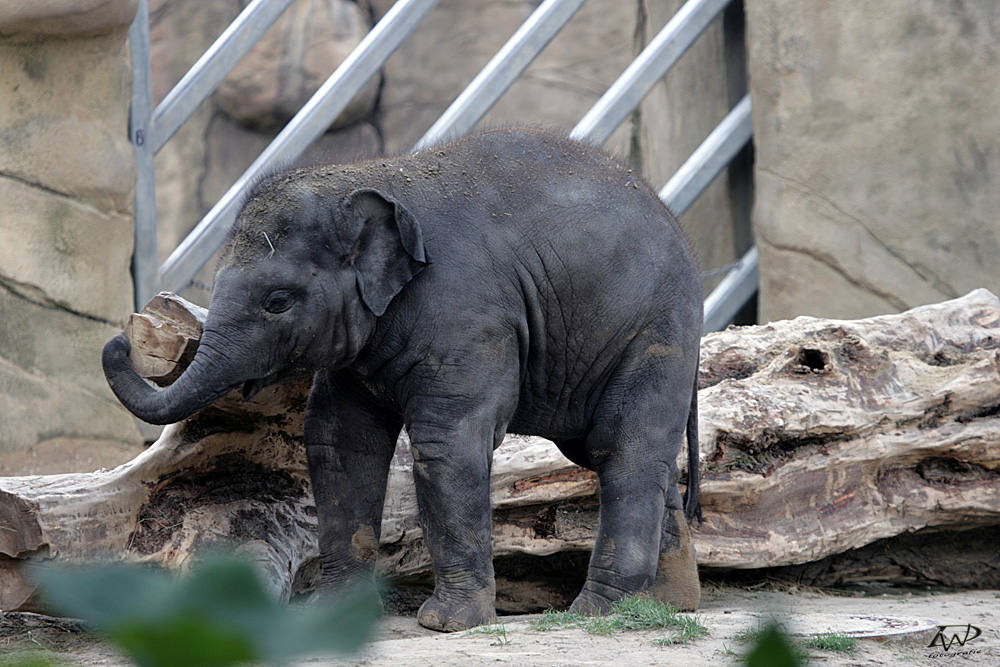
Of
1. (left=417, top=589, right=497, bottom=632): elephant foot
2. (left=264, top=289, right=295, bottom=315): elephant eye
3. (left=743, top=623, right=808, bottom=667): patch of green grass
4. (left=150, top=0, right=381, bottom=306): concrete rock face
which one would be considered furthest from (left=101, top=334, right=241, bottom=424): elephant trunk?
(left=150, top=0, right=381, bottom=306): concrete rock face

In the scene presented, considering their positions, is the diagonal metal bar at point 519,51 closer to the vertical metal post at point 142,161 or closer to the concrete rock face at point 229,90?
the vertical metal post at point 142,161

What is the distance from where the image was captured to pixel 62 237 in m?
7.91

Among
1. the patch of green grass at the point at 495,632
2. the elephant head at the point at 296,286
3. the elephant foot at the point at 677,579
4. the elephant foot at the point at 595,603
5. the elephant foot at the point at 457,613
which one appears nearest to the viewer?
the patch of green grass at the point at 495,632

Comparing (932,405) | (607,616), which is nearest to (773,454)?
(932,405)

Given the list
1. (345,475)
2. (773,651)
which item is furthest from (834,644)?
(773,651)

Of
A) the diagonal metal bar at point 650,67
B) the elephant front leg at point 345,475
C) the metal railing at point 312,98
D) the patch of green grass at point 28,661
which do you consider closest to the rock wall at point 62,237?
the metal railing at point 312,98

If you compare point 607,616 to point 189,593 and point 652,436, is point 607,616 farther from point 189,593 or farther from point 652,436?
point 189,593

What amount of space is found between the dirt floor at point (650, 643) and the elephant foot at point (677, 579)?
94 millimetres

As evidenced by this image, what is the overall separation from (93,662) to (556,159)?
2.17 meters

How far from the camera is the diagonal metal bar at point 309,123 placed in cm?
815

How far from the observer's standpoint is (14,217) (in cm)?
779

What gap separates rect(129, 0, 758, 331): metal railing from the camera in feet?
26.7

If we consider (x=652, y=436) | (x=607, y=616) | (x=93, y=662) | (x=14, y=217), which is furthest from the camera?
(x=14, y=217)

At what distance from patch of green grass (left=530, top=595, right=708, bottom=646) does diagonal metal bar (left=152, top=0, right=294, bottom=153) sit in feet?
18.7
